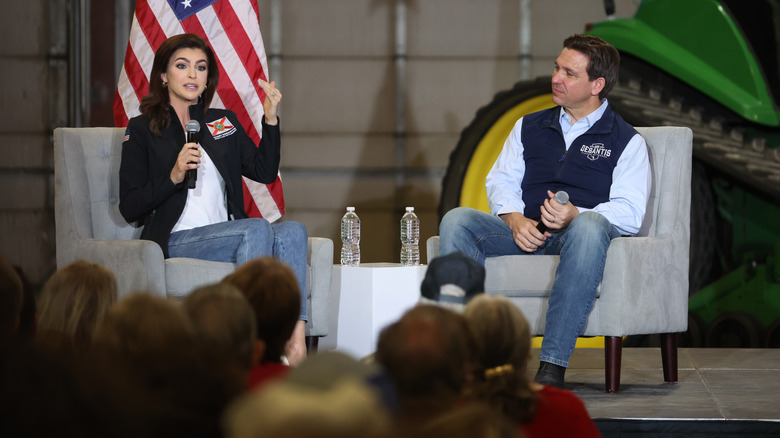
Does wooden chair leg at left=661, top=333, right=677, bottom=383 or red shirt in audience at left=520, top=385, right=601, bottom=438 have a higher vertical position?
red shirt in audience at left=520, top=385, right=601, bottom=438

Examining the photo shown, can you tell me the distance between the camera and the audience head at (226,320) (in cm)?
110

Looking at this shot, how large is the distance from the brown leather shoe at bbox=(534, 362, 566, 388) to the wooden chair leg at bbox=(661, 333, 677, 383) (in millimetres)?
471

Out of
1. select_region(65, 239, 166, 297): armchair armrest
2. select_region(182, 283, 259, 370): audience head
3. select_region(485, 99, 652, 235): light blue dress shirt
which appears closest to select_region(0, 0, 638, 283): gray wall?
select_region(485, 99, 652, 235): light blue dress shirt

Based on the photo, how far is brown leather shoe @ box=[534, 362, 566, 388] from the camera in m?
2.44

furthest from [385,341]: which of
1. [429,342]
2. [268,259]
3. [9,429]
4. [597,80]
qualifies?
[597,80]

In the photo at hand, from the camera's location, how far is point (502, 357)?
4.07ft

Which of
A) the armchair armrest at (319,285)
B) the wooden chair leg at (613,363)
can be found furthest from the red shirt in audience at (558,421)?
the armchair armrest at (319,285)

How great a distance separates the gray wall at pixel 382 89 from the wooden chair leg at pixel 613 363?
14.2ft

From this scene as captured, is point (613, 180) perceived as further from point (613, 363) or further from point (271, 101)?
point (271, 101)

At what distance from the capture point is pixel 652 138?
2.95 m

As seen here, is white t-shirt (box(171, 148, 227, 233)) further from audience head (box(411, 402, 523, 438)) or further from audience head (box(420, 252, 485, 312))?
audience head (box(411, 402, 523, 438))

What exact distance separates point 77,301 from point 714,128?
10.6ft

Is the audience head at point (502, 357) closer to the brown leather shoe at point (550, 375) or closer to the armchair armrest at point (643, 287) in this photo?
the brown leather shoe at point (550, 375)

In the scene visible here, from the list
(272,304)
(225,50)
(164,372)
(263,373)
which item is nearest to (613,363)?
(272,304)
